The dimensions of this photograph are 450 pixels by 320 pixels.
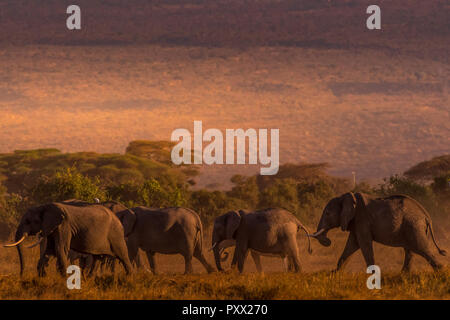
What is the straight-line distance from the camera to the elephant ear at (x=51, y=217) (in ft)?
49.6

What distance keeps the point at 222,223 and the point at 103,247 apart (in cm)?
445

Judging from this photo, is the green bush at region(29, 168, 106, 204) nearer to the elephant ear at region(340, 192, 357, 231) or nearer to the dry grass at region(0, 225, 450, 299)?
the dry grass at region(0, 225, 450, 299)

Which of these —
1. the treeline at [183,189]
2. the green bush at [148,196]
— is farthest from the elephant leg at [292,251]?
the green bush at [148,196]

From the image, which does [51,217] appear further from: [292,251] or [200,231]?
[292,251]

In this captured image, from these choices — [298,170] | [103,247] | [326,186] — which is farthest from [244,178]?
[103,247]

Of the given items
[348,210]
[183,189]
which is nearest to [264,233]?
[348,210]

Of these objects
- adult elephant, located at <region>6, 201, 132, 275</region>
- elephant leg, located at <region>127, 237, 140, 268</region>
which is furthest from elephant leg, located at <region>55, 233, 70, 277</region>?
elephant leg, located at <region>127, 237, 140, 268</region>

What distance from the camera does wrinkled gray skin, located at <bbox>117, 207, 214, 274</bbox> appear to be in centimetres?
1936

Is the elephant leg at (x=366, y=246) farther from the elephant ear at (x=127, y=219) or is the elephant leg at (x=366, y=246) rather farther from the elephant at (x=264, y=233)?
the elephant ear at (x=127, y=219)

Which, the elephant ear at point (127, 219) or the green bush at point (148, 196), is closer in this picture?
the elephant ear at point (127, 219)

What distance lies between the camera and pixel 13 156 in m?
71.6

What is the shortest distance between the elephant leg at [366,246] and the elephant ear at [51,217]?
6112 mm

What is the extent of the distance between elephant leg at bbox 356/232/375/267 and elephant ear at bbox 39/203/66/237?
20.1 ft
